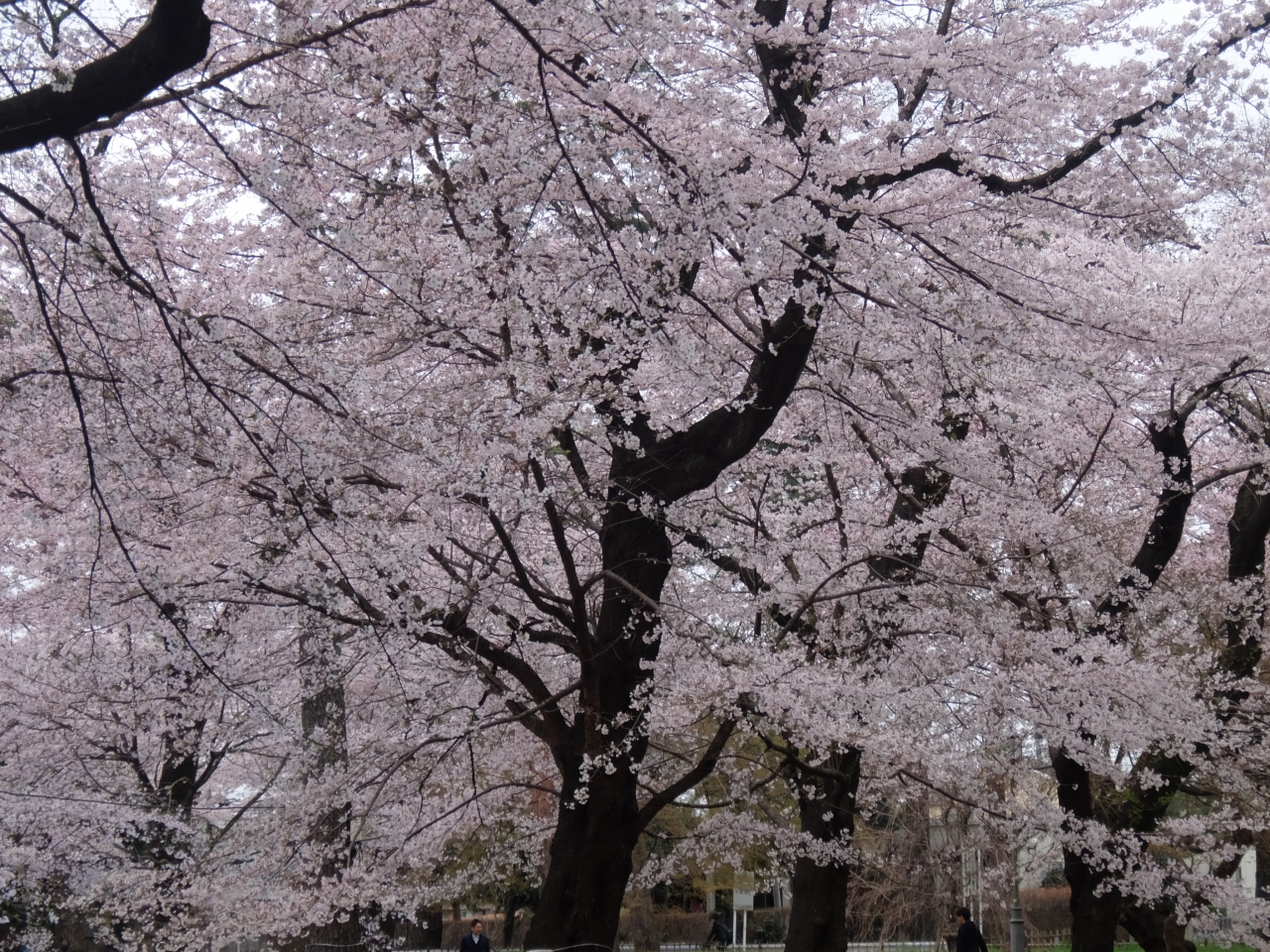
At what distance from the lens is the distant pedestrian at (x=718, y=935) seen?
74.5 feet

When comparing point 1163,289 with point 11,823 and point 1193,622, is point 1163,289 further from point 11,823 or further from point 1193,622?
point 11,823

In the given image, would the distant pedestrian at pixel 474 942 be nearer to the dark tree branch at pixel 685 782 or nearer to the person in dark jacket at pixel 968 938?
the dark tree branch at pixel 685 782

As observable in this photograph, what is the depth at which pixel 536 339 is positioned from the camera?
6.48m

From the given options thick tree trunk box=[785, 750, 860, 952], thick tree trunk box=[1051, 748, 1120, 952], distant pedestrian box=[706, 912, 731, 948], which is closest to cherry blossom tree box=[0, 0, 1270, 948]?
thick tree trunk box=[785, 750, 860, 952]

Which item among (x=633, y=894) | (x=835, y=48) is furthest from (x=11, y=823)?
(x=633, y=894)

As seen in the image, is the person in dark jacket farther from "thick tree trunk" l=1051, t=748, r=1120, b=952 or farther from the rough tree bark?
the rough tree bark

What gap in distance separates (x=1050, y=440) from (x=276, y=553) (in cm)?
713

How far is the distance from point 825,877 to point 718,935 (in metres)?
14.6

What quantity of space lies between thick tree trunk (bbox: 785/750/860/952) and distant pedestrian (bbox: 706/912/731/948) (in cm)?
1398

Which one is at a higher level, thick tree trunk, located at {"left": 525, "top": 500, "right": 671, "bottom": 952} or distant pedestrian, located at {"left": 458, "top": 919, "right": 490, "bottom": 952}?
thick tree trunk, located at {"left": 525, "top": 500, "right": 671, "bottom": 952}

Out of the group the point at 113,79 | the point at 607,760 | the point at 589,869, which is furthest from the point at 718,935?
the point at 113,79

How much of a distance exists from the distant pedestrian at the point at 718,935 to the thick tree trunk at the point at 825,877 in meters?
14.0

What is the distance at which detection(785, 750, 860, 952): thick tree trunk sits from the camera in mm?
9484

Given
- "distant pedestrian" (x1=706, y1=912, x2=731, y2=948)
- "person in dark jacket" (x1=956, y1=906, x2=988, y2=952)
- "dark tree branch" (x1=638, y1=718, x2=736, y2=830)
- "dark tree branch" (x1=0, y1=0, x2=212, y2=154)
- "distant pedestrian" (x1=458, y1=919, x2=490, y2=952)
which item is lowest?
"distant pedestrian" (x1=706, y1=912, x2=731, y2=948)
